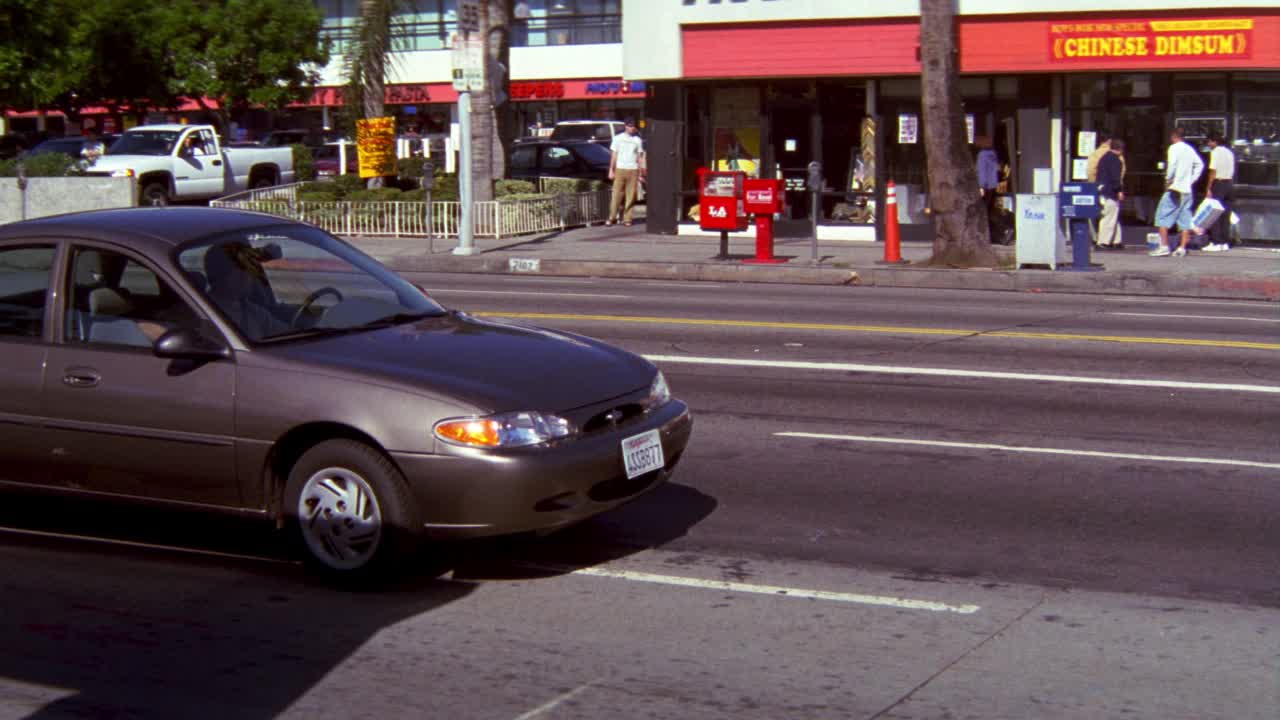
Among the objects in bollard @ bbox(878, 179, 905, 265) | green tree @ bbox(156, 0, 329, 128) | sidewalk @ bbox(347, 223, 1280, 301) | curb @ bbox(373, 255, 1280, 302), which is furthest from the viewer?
green tree @ bbox(156, 0, 329, 128)

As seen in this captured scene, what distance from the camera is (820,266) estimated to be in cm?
2170

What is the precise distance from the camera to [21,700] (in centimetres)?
551

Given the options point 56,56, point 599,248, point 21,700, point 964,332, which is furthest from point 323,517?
point 56,56

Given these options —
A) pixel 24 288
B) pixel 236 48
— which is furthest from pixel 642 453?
pixel 236 48

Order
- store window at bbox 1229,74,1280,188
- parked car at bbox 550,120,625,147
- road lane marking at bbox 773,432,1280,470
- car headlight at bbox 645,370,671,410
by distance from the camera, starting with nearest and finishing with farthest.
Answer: car headlight at bbox 645,370,671,410 < road lane marking at bbox 773,432,1280,470 < store window at bbox 1229,74,1280,188 < parked car at bbox 550,120,625,147

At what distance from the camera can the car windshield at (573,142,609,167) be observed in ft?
106

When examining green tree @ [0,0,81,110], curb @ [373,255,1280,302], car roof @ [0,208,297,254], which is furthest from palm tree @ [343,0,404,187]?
car roof @ [0,208,297,254]

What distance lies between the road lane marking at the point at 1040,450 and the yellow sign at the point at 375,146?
2035cm

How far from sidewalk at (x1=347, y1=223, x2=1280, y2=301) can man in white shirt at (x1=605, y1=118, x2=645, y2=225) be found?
220cm

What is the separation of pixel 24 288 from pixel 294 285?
1254mm

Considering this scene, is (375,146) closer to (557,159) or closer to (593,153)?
(557,159)

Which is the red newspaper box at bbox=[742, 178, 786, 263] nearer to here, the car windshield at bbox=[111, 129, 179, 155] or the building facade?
the building facade

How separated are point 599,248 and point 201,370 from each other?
18448 mm

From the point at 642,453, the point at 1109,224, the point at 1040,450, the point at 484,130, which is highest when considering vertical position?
the point at 484,130
